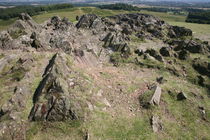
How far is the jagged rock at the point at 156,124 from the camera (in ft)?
60.9

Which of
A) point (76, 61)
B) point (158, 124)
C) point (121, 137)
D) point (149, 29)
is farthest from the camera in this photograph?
point (149, 29)

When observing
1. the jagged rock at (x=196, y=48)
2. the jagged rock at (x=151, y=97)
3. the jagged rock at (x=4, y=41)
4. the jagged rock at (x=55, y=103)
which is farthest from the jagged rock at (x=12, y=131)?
the jagged rock at (x=196, y=48)

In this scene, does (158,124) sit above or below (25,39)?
below

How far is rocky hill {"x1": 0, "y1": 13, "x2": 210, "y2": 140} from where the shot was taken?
17.4 m

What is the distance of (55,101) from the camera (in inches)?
710

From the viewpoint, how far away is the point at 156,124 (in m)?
19.0

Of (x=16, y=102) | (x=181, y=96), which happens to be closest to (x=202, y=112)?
(x=181, y=96)

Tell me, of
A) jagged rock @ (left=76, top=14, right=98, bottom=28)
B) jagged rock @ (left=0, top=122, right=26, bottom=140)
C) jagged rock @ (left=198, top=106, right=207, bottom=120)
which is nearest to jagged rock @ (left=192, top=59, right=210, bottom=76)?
jagged rock @ (left=198, top=106, right=207, bottom=120)

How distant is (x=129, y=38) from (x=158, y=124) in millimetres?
38646

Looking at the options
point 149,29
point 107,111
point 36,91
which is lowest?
point 149,29

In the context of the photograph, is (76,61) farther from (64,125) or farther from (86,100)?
(64,125)

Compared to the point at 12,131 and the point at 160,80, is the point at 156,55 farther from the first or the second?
the point at 12,131

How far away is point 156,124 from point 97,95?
7611 millimetres

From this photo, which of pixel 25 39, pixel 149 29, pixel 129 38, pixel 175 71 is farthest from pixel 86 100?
pixel 149 29
